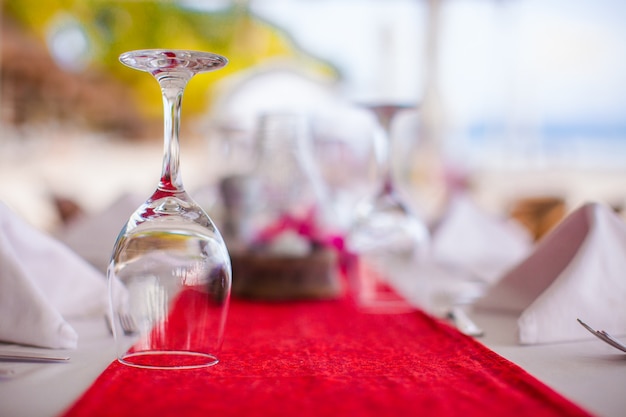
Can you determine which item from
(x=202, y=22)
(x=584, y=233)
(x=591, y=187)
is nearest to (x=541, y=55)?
(x=591, y=187)

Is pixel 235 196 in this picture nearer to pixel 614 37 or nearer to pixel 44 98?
pixel 44 98

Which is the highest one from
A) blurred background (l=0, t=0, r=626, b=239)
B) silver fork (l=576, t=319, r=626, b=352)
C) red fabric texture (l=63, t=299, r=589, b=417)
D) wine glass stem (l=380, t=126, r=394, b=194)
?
blurred background (l=0, t=0, r=626, b=239)

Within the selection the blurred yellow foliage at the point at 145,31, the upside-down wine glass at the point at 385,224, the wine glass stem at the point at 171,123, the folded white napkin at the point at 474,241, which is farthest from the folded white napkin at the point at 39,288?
the blurred yellow foliage at the point at 145,31

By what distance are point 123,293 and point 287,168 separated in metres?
0.65

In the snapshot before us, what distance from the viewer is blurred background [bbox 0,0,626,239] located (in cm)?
412

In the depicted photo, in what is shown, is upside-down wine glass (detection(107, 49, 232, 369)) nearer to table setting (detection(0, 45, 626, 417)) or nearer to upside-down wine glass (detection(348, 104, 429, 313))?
table setting (detection(0, 45, 626, 417))

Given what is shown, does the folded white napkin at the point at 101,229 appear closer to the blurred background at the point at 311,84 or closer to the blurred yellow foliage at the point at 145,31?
the blurred background at the point at 311,84

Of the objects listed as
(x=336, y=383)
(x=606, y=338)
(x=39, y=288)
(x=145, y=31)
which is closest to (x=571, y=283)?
(x=606, y=338)

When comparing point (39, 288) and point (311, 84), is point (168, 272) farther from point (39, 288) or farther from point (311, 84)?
point (311, 84)

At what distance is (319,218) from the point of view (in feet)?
3.67

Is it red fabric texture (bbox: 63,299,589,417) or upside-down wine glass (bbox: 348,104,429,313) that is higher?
upside-down wine glass (bbox: 348,104,429,313)

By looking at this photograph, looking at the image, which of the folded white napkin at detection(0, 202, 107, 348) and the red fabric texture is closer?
the red fabric texture

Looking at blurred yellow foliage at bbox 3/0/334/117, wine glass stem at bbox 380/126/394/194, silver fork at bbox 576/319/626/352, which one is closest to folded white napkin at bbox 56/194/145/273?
wine glass stem at bbox 380/126/394/194

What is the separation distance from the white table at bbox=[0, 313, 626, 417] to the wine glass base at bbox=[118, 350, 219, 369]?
0.08 ft
